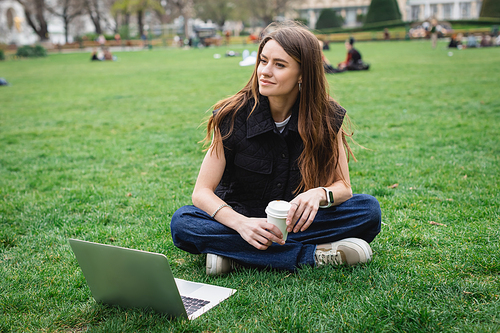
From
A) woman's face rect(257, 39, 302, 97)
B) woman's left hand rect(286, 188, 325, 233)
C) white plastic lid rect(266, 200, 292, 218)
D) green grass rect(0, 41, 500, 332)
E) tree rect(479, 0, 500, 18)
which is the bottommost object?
green grass rect(0, 41, 500, 332)

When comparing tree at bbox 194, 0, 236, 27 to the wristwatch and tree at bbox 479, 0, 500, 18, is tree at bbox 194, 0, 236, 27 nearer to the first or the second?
tree at bbox 479, 0, 500, 18

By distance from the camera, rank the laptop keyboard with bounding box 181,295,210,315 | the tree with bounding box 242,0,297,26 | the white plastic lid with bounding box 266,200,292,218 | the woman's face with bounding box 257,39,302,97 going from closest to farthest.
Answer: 1. the white plastic lid with bounding box 266,200,292,218
2. the laptop keyboard with bounding box 181,295,210,315
3. the woman's face with bounding box 257,39,302,97
4. the tree with bounding box 242,0,297,26

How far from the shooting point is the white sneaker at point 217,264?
9.30ft

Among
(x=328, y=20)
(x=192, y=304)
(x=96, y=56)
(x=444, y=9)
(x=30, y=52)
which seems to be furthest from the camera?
(x=444, y=9)

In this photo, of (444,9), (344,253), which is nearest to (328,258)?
(344,253)

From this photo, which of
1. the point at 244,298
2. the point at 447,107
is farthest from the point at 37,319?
the point at 447,107

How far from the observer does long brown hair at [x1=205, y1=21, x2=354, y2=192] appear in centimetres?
269

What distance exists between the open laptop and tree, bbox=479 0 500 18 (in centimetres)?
5071

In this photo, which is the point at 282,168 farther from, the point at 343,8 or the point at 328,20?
the point at 343,8

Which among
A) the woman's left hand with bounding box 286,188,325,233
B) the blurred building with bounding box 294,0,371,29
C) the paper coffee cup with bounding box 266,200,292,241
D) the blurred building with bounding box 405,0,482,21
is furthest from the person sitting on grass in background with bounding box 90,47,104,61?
the blurred building with bounding box 405,0,482,21

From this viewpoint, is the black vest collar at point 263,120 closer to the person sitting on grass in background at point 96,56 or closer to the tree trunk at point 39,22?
the person sitting on grass in background at point 96,56

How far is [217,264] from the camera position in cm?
283

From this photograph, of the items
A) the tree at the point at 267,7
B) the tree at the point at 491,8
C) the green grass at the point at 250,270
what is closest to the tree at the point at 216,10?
the tree at the point at 267,7

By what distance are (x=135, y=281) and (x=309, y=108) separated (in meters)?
1.43
